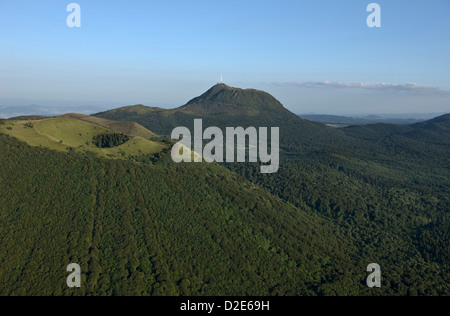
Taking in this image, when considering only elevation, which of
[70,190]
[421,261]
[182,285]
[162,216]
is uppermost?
[70,190]

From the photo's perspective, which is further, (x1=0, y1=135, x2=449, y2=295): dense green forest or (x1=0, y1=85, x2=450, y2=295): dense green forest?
(x1=0, y1=85, x2=450, y2=295): dense green forest

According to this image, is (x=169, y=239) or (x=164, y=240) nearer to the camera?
(x=164, y=240)

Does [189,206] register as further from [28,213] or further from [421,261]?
[421,261]

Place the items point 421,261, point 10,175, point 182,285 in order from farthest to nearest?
point 421,261, point 10,175, point 182,285

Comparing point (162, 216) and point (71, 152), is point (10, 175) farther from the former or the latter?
point (162, 216)

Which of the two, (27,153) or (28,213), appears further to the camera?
(27,153)

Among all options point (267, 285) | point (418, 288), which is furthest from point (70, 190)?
point (418, 288)

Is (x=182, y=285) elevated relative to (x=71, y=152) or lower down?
lower down

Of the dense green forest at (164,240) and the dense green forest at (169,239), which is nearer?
the dense green forest at (164,240)
